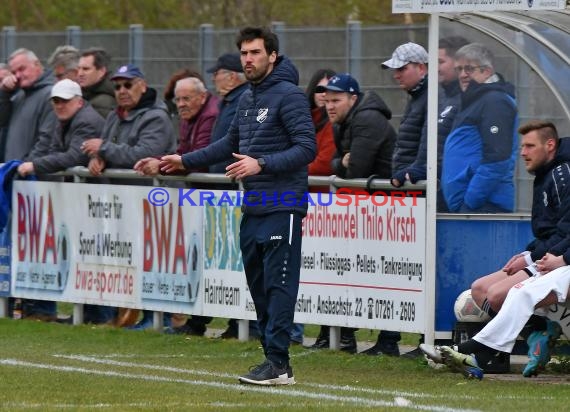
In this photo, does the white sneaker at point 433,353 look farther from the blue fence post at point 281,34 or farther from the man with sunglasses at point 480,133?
the blue fence post at point 281,34

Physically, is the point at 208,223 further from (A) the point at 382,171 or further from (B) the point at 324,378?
(B) the point at 324,378

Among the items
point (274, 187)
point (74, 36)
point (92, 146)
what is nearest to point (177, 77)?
point (92, 146)

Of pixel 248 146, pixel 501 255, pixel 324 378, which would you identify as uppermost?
pixel 248 146

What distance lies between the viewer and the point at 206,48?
23.0m

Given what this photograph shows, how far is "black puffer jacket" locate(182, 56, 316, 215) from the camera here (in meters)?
10.7

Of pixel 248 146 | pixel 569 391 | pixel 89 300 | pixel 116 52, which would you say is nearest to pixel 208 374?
pixel 248 146

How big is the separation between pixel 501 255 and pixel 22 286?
5.57 m

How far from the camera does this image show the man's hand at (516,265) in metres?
11.3

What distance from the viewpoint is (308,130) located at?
10.8m

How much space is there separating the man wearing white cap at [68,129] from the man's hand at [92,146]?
25cm

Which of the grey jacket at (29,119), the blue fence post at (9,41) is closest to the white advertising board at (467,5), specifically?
the grey jacket at (29,119)

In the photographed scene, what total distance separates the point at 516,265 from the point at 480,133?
4.09ft

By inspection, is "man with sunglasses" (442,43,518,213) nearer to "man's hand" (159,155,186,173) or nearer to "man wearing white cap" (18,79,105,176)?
"man's hand" (159,155,186,173)

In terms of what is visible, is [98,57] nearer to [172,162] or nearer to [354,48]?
[172,162]
